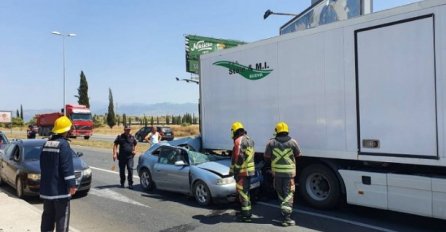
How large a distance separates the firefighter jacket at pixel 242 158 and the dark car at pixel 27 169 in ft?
14.5

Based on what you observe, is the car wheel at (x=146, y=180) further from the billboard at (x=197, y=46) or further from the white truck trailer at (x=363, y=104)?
the billboard at (x=197, y=46)

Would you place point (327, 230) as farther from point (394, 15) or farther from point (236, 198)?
point (394, 15)

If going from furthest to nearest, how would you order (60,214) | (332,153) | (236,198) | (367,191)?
(236,198)
(332,153)
(367,191)
(60,214)

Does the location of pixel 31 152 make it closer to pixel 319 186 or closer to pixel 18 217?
pixel 18 217

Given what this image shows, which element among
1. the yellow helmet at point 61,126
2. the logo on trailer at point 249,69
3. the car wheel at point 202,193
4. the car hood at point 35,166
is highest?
the logo on trailer at point 249,69

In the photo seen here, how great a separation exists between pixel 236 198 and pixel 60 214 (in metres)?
4.02

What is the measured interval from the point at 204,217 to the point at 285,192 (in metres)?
1.64

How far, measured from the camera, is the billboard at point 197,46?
105 ft

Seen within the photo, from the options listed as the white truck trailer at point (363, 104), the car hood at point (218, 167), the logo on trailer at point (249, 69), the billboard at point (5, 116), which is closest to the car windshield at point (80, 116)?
the billboard at point (5, 116)

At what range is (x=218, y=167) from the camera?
30.2 feet

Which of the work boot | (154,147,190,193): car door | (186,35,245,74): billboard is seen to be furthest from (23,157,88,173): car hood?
(186,35,245,74): billboard

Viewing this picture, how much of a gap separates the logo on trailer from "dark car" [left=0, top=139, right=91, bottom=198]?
Answer: 429 cm

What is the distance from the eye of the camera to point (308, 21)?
14734 mm

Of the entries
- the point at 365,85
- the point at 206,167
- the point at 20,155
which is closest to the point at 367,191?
the point at 365,85
